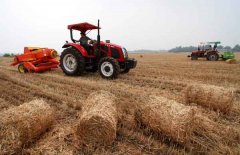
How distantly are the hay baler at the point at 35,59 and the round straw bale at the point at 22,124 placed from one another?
6502 mm

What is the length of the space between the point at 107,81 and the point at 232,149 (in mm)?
5076

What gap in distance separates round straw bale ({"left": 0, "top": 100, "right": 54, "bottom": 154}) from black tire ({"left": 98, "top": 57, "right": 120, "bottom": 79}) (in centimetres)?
441

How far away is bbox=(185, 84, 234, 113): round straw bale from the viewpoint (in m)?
4.41

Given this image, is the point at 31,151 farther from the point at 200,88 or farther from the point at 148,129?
the point at 200,88

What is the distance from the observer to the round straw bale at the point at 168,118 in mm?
3162

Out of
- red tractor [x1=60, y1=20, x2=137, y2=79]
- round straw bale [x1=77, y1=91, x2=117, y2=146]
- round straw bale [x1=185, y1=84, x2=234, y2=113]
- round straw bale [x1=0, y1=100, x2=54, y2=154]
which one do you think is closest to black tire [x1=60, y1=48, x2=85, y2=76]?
red tractor [x1=60, y1=20, x2=137, y2=79]

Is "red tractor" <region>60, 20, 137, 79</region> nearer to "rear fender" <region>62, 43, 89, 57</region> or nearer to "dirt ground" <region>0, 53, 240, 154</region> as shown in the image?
"rear fender" <region>62, 43, 89, 57</region>

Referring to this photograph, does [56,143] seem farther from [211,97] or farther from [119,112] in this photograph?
Result: [211,97]

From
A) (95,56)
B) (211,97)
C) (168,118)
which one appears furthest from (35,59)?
(168,118)

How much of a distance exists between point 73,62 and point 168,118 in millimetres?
6413

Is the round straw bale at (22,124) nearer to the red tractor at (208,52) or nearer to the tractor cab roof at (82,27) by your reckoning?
the tractor cab roof at (82,27)

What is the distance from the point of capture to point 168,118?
3291 mm

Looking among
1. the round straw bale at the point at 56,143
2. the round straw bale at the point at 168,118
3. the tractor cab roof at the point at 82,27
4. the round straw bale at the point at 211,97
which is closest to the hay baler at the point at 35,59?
the tractor cab roof at the point at 82,27

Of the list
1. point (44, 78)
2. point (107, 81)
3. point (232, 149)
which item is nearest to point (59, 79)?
point (44, 78)
